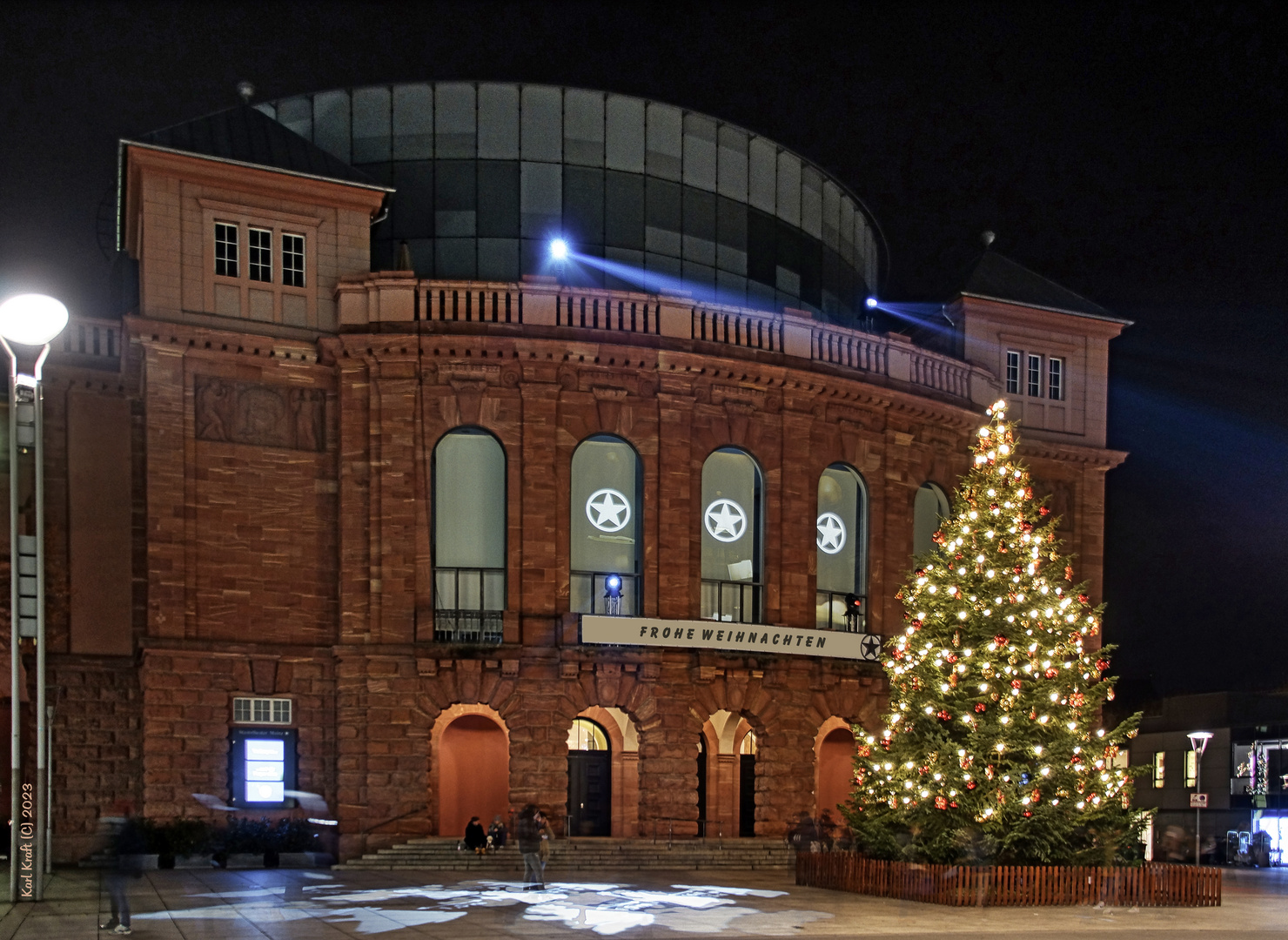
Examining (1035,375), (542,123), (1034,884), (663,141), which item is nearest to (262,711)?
(542,123)

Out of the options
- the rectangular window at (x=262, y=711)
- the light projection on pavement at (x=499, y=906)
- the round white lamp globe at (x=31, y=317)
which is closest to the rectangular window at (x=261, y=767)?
the rectangular window at (x=262, y=711)

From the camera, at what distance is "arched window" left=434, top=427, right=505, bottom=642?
121ft

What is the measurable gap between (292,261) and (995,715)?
21.0m

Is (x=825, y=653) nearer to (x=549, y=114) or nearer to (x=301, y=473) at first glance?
(x=301, y=473)

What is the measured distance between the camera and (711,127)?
146 feet

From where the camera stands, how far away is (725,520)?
129ft

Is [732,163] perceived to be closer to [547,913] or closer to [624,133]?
[624,133]

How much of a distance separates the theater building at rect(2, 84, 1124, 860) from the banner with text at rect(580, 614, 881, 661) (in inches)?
3.8

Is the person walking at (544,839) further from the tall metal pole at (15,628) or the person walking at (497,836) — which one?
the tall metal pole at (15,628)

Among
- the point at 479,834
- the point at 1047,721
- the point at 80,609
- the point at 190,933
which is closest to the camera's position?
the point at 190,933

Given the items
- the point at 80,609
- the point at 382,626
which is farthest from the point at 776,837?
the point at 80,609

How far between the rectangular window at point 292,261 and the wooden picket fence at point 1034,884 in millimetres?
19820

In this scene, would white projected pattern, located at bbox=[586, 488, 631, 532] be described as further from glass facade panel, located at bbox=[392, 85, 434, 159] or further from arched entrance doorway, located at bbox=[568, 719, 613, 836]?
glass facade panel, located at bbox=[392, 85, 434, 159]

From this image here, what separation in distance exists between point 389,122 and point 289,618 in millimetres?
14642
